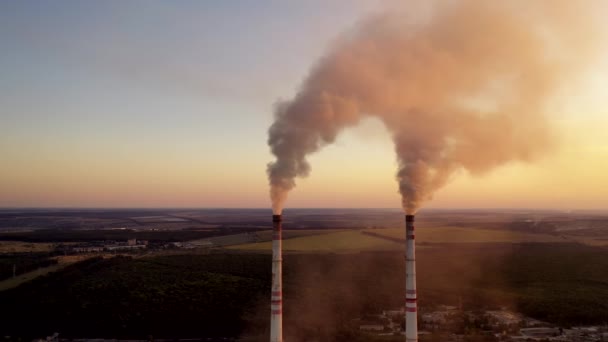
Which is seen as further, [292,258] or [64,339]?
[292,258]

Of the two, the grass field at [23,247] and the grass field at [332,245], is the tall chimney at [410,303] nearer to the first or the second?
the grass field at [332,245]

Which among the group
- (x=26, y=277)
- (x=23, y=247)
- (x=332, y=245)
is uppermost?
(x=332, y=245)

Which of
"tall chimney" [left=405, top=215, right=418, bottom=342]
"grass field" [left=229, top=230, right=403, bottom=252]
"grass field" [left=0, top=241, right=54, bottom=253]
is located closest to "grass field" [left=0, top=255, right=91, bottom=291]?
"grass field" [left=0, top=241, right=54, bottom=253]

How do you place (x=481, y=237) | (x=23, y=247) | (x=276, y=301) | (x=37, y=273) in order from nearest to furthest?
(x=276, y=301) < (x=37, y=273) < (x=23, y=247) < (x=481, y=237)

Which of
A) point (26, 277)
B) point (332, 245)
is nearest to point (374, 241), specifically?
point (332, 245)

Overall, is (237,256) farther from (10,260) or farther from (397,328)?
(397,328)

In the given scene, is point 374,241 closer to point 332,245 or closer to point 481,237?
point 332,245

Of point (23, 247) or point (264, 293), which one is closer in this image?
point (264, 293)

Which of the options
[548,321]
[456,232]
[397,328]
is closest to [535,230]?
[456,232]
